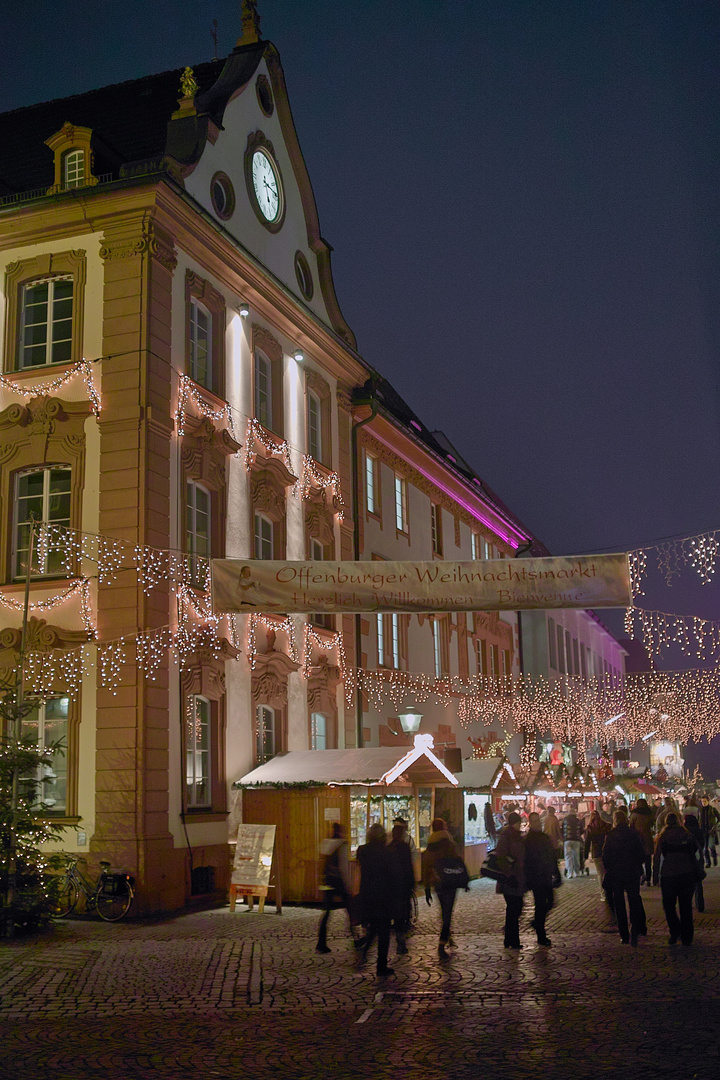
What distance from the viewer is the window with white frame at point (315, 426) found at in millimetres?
28109

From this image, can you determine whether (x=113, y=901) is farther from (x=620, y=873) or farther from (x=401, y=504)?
(x=401, y=504)

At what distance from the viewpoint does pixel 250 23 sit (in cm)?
2741

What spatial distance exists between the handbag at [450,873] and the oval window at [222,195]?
47.6ft

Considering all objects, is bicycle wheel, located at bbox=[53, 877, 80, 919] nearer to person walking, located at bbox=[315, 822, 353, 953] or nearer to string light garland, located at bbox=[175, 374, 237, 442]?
person walking, located at bbox=[315, 822, 353, 953]

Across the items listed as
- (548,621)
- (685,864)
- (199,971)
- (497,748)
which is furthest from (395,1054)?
(548,621)

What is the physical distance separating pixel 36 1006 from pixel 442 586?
7.93 m

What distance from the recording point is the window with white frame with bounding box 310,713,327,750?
Result: 26438mm

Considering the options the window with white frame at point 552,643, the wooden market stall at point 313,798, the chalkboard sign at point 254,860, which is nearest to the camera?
the chalkboard sign at point 254,860

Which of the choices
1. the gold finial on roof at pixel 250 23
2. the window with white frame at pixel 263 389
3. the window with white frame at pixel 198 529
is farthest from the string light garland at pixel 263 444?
the gold finial on roof at pixel 250 23

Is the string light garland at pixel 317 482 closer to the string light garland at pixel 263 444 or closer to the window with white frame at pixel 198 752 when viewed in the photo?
the string light garland at pixel 263 444

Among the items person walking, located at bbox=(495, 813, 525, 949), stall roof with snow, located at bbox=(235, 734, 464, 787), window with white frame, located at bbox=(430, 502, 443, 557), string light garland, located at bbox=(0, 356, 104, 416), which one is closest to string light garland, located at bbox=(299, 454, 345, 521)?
stall roof with snow, located at bbox=(235, 734, 464, 787)

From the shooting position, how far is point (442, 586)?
16.9 metres

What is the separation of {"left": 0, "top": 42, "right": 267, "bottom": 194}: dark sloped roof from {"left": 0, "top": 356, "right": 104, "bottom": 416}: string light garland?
3.86m

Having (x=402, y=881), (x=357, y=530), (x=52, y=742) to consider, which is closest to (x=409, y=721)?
(x=357, y=530)
